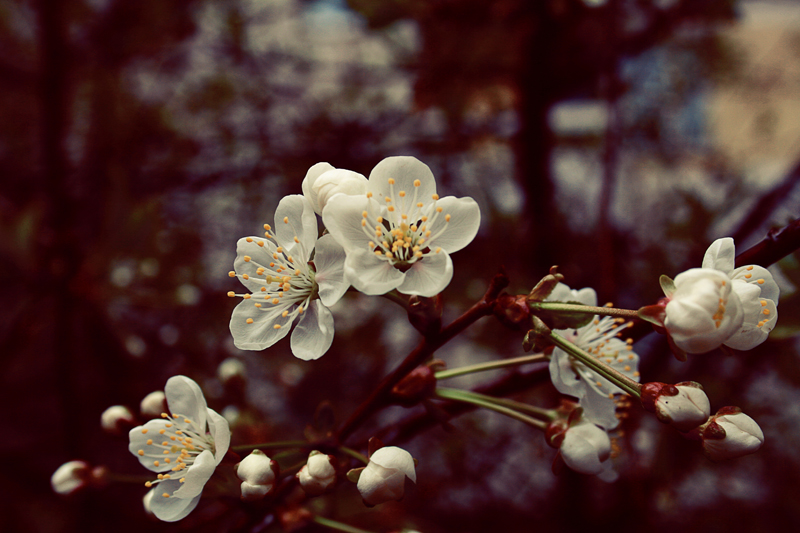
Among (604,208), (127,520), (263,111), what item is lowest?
(127,520)

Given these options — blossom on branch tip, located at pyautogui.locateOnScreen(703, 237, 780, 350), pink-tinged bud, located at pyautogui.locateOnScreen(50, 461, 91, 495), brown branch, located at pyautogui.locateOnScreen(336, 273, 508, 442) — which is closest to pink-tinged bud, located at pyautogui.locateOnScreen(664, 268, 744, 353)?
blossom on branch tip, located at pyautogui.locateOnScreen(703, 237, 780, 350)

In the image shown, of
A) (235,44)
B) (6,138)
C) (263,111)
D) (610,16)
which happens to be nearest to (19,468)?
(6,138)

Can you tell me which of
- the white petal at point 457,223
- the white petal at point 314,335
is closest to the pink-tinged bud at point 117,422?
the white petal at point 314,335

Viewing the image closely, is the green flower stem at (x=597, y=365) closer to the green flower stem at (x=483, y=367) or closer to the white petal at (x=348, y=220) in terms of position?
the green flower stem at (x=483, y=367)

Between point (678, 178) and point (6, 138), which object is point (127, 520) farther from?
point (678, 178)

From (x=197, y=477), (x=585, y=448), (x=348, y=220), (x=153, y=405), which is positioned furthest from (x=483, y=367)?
(x=153, y=405)

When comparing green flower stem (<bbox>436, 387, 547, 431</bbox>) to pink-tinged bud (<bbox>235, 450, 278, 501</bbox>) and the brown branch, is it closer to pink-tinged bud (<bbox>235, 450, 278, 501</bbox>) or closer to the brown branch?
the brown branch
